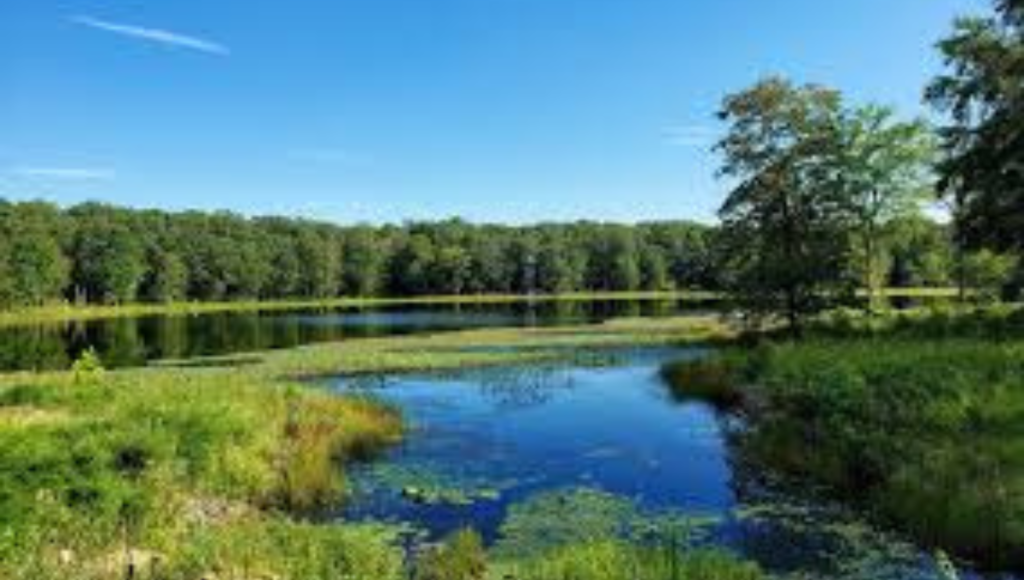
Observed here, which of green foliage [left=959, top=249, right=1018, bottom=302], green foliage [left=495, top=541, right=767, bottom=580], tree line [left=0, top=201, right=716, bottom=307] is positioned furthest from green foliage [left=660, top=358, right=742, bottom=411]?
tree line [left=0, top=201, right=716, bottom=307]

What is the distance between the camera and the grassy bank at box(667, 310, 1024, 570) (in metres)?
15.4

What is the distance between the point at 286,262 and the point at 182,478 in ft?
536

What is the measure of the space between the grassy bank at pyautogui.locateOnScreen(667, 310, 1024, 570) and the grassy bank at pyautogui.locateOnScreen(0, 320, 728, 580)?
8382 mm

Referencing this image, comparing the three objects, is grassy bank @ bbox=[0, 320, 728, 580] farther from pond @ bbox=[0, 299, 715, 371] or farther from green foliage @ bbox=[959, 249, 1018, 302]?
green foliage @ bbox=[959, 249, 1018, 302]

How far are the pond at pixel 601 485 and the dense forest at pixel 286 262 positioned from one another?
106 m

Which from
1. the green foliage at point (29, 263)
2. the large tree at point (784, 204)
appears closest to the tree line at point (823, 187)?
the large tree at point (784, 204)

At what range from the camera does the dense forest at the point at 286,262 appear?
144375 mm

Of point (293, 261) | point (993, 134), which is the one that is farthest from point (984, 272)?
point (293, 261)

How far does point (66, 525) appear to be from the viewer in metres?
14.7

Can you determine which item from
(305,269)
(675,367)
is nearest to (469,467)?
(675,367)

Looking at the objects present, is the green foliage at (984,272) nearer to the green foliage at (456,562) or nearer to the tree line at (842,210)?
the tree line at (842,210)

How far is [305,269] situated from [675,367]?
146949 mm

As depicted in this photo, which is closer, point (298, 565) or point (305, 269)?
point (298, 565)

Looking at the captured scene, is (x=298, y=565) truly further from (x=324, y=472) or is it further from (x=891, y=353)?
(x=891, y=353)
